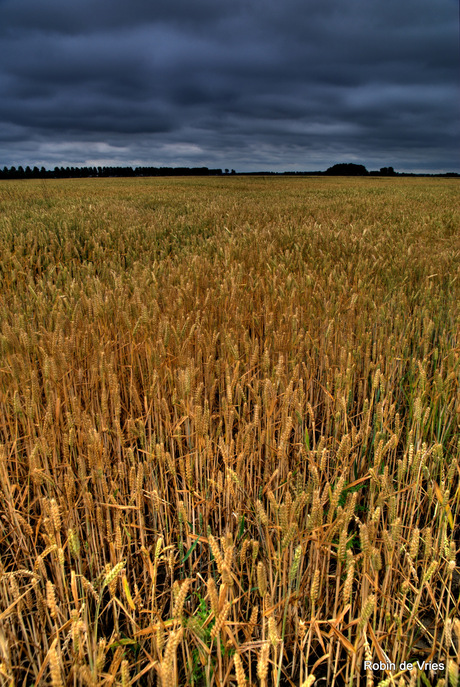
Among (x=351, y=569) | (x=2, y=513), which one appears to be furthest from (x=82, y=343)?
(x=351, y=569)

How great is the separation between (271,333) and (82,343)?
103 cm

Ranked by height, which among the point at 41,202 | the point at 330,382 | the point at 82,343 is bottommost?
the point at 330,382

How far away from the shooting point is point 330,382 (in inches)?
83.0

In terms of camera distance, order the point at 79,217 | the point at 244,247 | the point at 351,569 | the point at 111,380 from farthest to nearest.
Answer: the point at 79,217
the point at 244,247
the point at 111,380
the point at 351,569

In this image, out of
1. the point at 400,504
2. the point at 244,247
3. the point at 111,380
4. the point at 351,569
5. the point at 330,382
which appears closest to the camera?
the point at 351,569

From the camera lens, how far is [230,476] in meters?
1.23

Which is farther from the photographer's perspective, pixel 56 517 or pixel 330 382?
pixel 330 382

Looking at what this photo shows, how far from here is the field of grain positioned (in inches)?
37.7

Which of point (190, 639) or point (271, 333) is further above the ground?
point (271, 333)

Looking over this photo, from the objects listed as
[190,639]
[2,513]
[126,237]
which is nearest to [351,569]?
[190,639]

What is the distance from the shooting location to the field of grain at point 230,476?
958 mm

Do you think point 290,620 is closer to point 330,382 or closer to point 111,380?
point 111,380

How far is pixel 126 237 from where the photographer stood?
5.32 m

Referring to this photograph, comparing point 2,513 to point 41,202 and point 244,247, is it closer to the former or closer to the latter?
point 244,247
